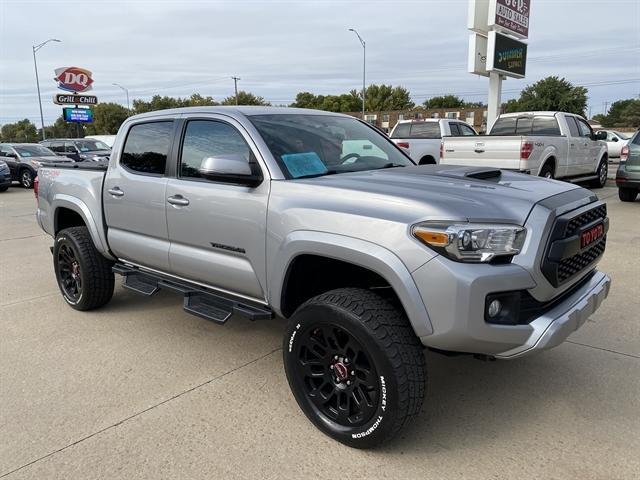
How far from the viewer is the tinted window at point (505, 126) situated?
12.6 meters

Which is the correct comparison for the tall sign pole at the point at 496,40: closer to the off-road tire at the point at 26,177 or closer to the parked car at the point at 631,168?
the parked car at the point at 631,168

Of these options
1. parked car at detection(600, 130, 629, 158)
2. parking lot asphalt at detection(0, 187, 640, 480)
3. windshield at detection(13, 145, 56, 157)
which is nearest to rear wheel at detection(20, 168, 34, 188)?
windshield at detection(13, 145, 56, 157)

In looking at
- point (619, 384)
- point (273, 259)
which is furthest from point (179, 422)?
point (619, 384)

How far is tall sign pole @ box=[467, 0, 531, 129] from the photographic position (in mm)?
17844

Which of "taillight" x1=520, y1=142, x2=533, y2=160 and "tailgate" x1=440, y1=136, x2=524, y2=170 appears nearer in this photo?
"taillight" x1=520, y1=142, x2=533, y2=160

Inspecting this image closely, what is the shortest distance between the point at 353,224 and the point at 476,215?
60 cm

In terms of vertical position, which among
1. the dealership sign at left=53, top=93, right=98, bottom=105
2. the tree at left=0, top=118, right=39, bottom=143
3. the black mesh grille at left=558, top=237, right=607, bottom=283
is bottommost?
the tree at left=0, top=118, right=39, bottom=143

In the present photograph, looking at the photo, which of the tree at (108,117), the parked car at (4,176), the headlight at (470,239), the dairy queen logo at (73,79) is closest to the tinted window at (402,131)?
the parked car at (4,176)

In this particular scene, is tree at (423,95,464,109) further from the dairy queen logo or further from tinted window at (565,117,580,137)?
tinted window at (565,117,580,137)

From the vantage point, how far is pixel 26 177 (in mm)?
18609

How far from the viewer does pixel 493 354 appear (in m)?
2.60

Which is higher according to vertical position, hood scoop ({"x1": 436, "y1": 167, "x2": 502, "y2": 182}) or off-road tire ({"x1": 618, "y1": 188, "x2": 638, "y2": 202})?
hood scoop ({"x1": 436, "y1": 167, "x2": 502, "y2": 182})

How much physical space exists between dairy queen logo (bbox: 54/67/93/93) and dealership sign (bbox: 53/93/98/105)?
1182mm

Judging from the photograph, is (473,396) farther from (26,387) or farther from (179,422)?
(26,387)
